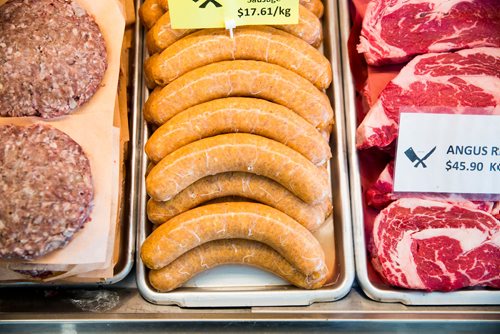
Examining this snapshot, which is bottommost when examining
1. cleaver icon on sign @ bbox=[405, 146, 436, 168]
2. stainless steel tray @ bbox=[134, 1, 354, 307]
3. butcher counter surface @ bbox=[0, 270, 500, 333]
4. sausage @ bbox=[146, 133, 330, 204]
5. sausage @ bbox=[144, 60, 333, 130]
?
butcher counter surface @ bbox=[0, 270, 500, 333]

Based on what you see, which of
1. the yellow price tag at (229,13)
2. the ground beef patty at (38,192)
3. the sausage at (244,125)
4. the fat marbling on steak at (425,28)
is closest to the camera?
the ground beef patty at (38,192)

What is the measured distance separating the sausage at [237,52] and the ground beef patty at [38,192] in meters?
0.48

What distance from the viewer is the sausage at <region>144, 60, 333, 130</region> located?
191 centimetres

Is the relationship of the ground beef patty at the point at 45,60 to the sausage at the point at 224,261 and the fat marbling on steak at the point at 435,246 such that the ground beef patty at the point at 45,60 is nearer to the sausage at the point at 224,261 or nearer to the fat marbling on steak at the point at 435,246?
the sausage at the point at 224,261

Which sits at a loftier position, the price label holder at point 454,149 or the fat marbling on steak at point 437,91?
the fat marbling on steak at point 437,91

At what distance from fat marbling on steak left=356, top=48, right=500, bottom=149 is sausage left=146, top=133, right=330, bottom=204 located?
360 millimetres

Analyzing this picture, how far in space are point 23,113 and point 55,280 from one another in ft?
2.04

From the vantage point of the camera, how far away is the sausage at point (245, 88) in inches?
75.0

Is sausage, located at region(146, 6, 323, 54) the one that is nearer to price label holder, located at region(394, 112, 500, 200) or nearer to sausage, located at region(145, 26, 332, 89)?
sausage, located at region(145, 26, 332, 89)

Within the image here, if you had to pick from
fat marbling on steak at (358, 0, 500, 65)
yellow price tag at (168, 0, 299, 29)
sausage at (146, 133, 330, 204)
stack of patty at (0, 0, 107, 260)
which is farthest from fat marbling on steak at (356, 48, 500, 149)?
stack of patty at (0, 0, 107, 260)

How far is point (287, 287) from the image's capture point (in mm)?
1987

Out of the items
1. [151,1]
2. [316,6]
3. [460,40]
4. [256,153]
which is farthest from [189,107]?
[460,40]

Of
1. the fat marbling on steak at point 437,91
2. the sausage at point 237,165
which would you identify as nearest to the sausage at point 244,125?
the sausage at point 237,165

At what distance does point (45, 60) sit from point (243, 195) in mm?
848
